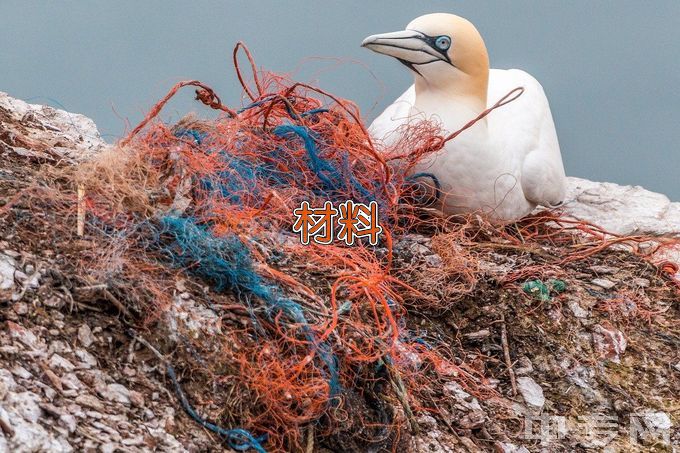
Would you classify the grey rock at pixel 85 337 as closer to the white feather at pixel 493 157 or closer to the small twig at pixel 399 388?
the small twig at pixel 399 388

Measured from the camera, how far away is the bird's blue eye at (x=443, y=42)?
25.6 ft

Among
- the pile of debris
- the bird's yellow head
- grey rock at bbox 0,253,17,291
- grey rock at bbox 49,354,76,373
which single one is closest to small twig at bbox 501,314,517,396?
the pile of debris

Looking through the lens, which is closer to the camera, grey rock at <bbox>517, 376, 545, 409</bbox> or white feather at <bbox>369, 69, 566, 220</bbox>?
grey rock at <bbox>517, 376, 545, 409</bbox>

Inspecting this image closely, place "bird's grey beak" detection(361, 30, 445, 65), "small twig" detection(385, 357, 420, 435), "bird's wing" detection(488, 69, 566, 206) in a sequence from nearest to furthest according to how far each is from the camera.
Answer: "small twig" detection(385, 357, 420, 435), "bird's grey beak" detection(361, 30, 445, 65), "bird's wing" detection(488, 69, 566, 206)

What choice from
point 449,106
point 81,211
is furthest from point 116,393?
point 449,106

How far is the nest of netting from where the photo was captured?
528 cm

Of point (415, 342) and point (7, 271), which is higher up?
point (7, 271)

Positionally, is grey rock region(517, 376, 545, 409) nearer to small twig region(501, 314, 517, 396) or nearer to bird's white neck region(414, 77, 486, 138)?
small twig region(501, 314, 517, 396)

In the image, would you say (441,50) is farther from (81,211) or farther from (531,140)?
(81,211)

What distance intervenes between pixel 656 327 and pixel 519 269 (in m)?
0.99

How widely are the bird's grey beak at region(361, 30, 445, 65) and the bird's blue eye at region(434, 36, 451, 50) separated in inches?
1.6

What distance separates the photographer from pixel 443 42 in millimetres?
7820

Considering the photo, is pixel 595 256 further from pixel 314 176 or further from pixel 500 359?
pixel 314 176

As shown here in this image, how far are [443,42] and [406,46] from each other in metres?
0.26
